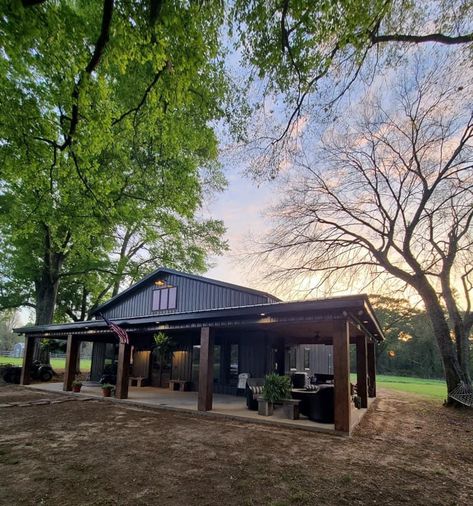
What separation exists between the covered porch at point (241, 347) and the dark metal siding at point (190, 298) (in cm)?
109

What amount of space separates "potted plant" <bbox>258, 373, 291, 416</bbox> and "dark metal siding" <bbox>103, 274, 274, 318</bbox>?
3.92 metres

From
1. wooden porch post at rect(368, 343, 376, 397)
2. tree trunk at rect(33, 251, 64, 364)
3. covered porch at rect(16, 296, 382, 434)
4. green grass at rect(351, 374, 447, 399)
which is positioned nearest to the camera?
covered porch at rect(16, 296, 382, 434)

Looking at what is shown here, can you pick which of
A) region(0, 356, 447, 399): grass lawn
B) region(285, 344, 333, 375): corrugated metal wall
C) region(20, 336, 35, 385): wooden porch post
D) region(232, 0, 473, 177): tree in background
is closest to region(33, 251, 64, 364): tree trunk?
region(20, 336, 35, 385): wooden porch post

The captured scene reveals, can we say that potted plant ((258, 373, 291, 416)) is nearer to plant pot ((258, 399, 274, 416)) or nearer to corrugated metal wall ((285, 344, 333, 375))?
plant pot ((258, 399, 274, 416))

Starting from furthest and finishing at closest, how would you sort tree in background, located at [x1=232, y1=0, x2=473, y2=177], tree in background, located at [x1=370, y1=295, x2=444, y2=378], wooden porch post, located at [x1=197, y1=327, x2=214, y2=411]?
tree in background, located at [x1=370, y1=295, x2=444, y2=378] < wooden porch post, located at [x1=197, y1=327, x2=214, y2=411] < tree in background, located at [x1=232, y1=0, x2=473, y2=177]

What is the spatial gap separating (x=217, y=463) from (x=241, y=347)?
8.48 metres

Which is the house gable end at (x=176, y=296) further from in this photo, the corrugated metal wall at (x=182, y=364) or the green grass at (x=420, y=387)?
the green grass at (x=420, y=387)

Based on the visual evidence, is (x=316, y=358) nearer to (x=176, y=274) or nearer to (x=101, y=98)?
(x=176, y=274)

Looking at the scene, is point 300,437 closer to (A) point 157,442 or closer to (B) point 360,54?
(A) point 157,442

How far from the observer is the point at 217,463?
510 cm

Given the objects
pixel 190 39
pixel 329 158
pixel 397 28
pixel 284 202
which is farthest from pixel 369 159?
pixel 190 39

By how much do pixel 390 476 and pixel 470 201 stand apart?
12444 mm

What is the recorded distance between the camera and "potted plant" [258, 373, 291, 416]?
29.2ft

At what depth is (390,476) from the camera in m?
4.80
